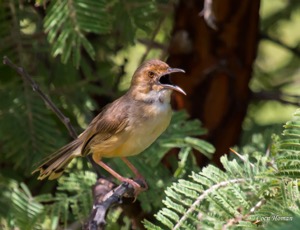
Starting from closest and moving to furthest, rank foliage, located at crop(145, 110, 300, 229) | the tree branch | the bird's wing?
foliage, located at crop(145, 110, 300, 229), the bird's wing, the tree branch

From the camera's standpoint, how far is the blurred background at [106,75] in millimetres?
3984

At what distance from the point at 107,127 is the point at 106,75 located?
927 millimetres

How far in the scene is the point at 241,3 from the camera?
15.1 ft

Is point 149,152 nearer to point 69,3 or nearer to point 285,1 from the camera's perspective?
point 69,3

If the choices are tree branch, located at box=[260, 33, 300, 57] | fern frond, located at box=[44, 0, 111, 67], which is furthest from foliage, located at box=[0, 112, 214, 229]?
tree branch, located at box=[260, 33, 300, 57]

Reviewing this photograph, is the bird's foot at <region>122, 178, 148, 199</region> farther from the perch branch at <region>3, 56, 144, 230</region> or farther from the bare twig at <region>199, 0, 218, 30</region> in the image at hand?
the bare twig at <region>199, 0, 218, 30</region>

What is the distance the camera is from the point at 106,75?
4.81 m

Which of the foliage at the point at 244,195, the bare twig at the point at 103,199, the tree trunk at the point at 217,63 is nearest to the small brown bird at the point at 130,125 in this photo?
the bare twig at the point at 103,199

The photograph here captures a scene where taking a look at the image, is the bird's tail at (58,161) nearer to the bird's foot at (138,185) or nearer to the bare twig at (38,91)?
the bird's foot at (138,185)

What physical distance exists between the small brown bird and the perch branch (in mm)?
238

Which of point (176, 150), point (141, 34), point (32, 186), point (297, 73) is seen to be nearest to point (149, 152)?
point (176, 150)

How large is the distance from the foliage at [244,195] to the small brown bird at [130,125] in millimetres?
802

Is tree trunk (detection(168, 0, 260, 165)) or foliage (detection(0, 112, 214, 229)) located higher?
tree trunk (detection(168, 0, 260, 165))

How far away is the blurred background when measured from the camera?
3.98 meters
